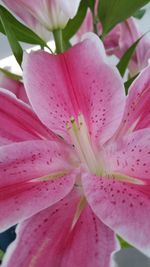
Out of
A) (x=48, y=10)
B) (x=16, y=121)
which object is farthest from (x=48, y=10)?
(x=16, y=121)

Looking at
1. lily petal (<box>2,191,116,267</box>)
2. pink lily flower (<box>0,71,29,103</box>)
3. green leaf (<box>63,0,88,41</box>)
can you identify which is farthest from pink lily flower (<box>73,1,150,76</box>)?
lily petal (<box>2,191,116,267</box>)

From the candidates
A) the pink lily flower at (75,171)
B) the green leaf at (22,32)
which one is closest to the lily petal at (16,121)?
the pink lily flower at (75,171)

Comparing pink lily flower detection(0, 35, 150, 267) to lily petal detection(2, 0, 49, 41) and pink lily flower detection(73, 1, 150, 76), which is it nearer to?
lily petal detection(2, 0, 49, 41)

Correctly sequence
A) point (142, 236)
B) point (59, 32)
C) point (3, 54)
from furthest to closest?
point (3, 54)
point (59, 32)
point (142, 236)

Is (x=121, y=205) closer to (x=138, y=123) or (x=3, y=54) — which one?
(x=138, y=123)

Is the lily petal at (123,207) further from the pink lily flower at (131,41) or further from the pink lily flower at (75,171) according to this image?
the pink lily flower at (131,41)

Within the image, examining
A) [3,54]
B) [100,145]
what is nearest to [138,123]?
[100,145]
